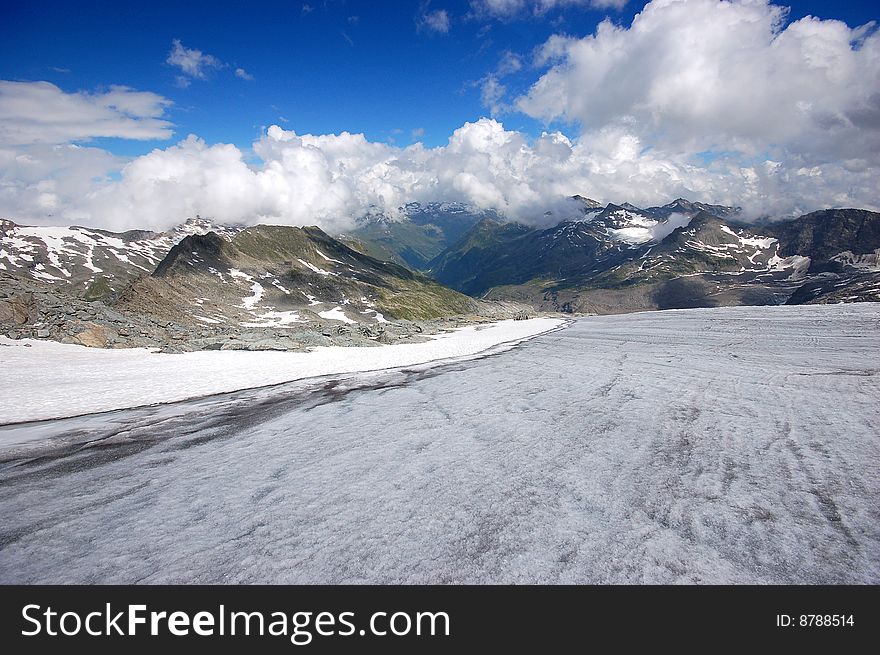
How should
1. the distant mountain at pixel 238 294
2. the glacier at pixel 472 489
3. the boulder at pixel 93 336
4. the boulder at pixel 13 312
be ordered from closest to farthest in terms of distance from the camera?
1. the glacier at pixel 472 489
2. the boulder at pixel 93 336
3. the boulder at pixel 13 312
4. the distant mountain at pixel 238 294

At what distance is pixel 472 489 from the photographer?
29.6 ft

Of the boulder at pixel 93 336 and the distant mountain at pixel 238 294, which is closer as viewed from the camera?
the boulder at pixel 93 336

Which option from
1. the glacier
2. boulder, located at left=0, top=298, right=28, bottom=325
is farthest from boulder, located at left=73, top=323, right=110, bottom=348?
the glacier

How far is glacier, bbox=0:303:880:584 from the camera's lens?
6328 mm

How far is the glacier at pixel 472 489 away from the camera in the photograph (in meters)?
6.33

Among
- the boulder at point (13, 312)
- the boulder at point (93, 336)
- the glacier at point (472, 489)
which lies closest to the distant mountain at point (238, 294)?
the boulder at point (13, 312)

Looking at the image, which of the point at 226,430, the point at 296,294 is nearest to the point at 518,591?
the point at 226,430

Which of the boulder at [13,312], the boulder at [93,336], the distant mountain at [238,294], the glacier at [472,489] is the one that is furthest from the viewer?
the distant mountain at [238,294]

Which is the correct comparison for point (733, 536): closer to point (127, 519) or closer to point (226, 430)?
point (127, 519)

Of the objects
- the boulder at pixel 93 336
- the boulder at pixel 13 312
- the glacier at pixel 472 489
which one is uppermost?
the boulder at pixel 13 312

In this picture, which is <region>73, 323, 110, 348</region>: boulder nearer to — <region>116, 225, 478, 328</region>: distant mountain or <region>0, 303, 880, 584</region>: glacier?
<region>0, 303, 880, 584</region>: glacier

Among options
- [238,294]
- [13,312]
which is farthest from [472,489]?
[238,294]

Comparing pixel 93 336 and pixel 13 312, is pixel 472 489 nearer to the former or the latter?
pixel 93 336

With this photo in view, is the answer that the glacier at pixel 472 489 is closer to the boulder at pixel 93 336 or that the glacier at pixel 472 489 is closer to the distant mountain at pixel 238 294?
the boulder at pixel 93 336
